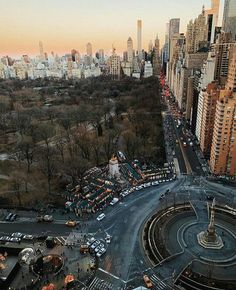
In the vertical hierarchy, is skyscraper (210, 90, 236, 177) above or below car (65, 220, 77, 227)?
above

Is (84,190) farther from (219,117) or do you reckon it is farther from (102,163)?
(219,117)

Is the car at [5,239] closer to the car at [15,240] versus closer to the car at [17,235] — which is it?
the car at [15,240]

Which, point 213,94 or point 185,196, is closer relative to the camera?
point 185,196

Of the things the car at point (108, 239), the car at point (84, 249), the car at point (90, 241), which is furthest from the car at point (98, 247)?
the car at point (90, 241)

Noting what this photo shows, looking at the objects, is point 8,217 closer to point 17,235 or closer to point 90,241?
point 17,235

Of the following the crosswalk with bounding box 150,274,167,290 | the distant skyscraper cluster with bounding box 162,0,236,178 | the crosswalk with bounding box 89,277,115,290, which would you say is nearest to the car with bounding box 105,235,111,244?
the crosswalk with bounding box 89,277,115,290

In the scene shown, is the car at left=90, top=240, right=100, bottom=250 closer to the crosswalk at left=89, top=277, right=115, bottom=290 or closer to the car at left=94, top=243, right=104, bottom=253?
the car at left=94, top=243, right=104, bottom=253

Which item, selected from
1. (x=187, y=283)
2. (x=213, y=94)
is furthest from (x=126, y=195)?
(x=213, y=94)
